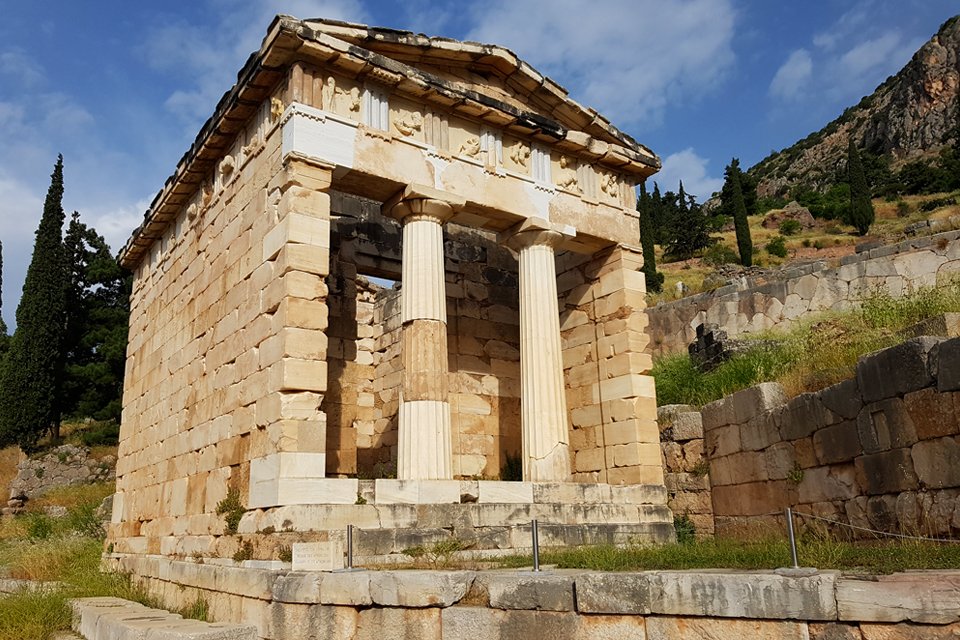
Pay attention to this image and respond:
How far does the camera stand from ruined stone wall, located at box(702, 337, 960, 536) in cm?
772

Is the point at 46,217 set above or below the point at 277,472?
above

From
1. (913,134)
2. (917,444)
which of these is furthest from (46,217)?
(913,134)

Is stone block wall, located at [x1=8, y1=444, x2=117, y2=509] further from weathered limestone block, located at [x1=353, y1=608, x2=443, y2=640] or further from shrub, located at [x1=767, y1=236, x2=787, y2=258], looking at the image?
shrub, located at [x1=767, y1=236, x2=787, y2=258]

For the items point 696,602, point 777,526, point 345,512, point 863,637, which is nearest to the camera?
point 863,637

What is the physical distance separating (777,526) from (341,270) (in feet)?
27.2

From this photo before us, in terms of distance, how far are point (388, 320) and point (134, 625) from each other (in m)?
8.55

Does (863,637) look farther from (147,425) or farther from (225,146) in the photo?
(147,425)

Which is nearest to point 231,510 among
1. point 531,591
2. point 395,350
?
point 531,591

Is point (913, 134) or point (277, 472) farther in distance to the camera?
point (913, 134)

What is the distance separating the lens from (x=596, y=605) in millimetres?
5496

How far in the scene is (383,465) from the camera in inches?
559

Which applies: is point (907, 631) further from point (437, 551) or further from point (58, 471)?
point (58, 471)

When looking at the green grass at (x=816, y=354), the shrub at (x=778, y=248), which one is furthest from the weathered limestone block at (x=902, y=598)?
the shrub at (x=778, y=248)

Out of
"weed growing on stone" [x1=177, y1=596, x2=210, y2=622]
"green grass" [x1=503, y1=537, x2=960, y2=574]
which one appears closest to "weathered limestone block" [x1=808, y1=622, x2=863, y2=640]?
"green grass" [x1=503, y1=537, x2=960, y2=574]
